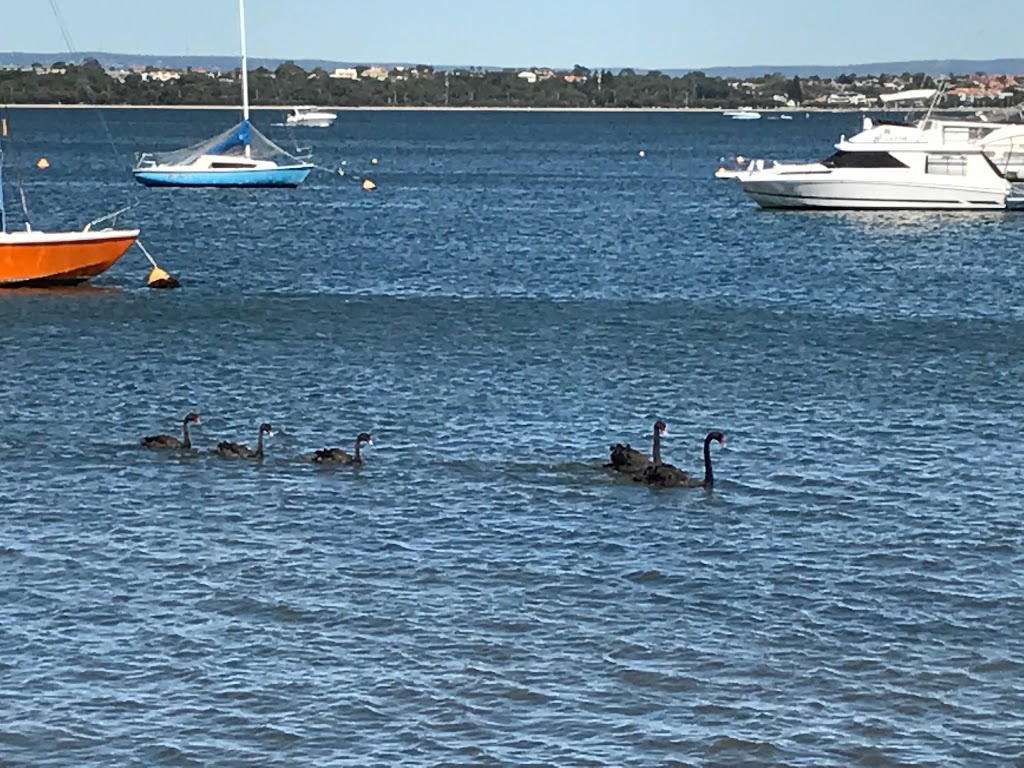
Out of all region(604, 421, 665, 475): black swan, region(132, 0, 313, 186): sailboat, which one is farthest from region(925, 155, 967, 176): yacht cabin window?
region(604, 421, 665, 475): black swan

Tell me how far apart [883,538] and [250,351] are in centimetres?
1787

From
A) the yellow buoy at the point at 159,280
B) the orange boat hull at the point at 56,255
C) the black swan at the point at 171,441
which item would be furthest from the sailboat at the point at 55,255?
the black swan at the point at 171,441

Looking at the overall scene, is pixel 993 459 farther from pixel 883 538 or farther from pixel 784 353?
pixel 784 353

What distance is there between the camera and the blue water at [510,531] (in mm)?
17172

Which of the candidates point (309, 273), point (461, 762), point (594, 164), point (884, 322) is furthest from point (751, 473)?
point (594, 164)

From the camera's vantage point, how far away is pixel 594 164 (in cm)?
13775

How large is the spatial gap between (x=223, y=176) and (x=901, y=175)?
33.8m

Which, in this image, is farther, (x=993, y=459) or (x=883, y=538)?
(x=993, y=459)

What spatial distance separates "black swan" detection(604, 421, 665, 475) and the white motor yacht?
4522 cm

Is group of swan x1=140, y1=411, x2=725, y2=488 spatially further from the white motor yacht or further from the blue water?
the white motor yacht

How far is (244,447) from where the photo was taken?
90.7 ft

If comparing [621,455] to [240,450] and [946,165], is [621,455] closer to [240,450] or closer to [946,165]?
[240,450]

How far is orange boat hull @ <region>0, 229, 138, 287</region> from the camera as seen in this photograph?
44875mm

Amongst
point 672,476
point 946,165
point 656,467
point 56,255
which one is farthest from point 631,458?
point 946,165
